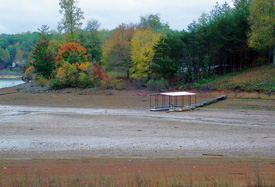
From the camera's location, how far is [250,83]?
3778 centimetres

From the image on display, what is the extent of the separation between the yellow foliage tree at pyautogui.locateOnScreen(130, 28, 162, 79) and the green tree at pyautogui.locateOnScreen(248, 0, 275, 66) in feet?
50.4

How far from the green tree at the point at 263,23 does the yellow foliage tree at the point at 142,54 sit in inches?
605

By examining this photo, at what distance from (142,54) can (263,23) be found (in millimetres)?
18561

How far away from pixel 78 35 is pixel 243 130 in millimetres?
53270

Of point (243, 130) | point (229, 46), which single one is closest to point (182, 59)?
point (229, 46)

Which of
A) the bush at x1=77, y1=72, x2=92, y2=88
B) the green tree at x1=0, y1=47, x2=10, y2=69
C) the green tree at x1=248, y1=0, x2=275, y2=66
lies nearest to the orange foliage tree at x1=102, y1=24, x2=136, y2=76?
the bush at x1=77, y1=72, x2=92, y2=88

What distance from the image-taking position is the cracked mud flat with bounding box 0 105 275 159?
1250 cm

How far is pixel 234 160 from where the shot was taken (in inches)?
437

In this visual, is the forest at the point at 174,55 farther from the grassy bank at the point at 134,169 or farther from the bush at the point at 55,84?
the grassy bank at the point at 134,169

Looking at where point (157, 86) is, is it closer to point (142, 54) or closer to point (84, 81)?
point (142, 54)

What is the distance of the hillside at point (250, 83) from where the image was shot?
117ft

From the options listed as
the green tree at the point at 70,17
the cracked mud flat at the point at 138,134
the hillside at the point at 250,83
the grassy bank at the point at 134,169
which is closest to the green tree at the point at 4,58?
the green tree at the point at 70,17

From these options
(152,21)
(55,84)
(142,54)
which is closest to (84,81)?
(55,84)

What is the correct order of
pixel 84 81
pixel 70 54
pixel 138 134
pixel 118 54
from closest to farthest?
pixel 138 134, pixel 84 81, pixel 70 54, pixel 118 54
